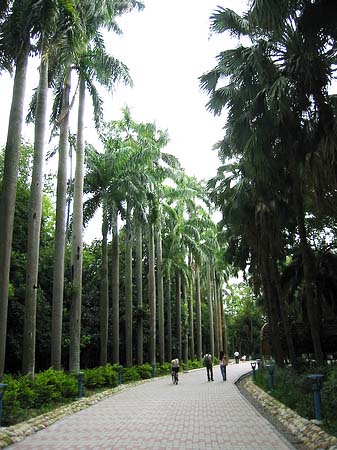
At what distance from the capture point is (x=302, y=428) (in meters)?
8.27

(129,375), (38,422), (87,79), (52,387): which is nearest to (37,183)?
(52,387)

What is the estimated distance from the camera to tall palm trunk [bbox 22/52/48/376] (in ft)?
42.5

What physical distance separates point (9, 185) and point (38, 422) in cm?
598

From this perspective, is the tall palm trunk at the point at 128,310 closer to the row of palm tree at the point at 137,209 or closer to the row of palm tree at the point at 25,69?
the row of palm tree at the point at 137,209

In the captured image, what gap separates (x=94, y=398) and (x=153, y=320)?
47.1 ft

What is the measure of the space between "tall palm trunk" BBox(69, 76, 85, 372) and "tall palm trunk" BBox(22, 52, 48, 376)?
383 cm

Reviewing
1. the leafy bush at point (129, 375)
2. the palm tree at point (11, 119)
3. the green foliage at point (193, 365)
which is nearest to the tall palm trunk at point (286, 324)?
the leafy bush at point (129, 375)

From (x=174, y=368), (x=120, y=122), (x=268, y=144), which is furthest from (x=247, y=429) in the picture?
(x=120, y=122)

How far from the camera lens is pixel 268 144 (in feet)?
42.9

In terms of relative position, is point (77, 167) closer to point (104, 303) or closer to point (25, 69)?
point (25, 69)

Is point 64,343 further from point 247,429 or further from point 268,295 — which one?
point 247,429

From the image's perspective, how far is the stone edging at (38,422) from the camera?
795 centimetres

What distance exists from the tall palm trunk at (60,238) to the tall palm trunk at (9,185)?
3.94 metres

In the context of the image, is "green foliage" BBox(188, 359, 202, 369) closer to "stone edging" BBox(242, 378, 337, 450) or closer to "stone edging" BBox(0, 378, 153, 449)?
"stone edging" BBox(0, 378, 153, 449)
